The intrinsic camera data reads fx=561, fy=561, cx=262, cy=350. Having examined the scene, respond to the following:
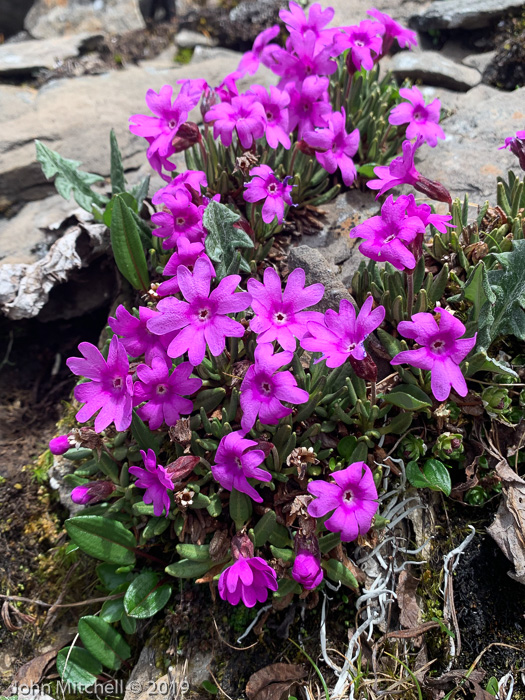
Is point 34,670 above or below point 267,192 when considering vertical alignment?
below

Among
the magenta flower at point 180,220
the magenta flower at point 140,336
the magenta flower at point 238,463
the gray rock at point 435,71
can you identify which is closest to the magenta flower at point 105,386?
the magenta flower at point 140,336

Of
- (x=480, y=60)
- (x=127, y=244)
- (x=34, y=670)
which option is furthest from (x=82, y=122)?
(x=34, y=670)

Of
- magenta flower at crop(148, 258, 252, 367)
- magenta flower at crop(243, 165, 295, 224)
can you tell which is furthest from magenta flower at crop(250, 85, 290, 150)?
magenta flower at crop(148, 258, 252, 367)

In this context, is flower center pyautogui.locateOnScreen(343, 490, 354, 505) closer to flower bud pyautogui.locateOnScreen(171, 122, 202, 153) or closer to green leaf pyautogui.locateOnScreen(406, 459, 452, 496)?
green leaf pyautogui.locateOnScreen(406, 459, 452, 496)

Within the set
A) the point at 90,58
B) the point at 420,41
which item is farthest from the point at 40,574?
the point at 420,41

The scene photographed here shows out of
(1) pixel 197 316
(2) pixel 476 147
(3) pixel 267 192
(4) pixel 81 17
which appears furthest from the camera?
(4) pixel 81 17

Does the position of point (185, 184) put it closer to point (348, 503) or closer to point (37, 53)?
point (348, 503)
